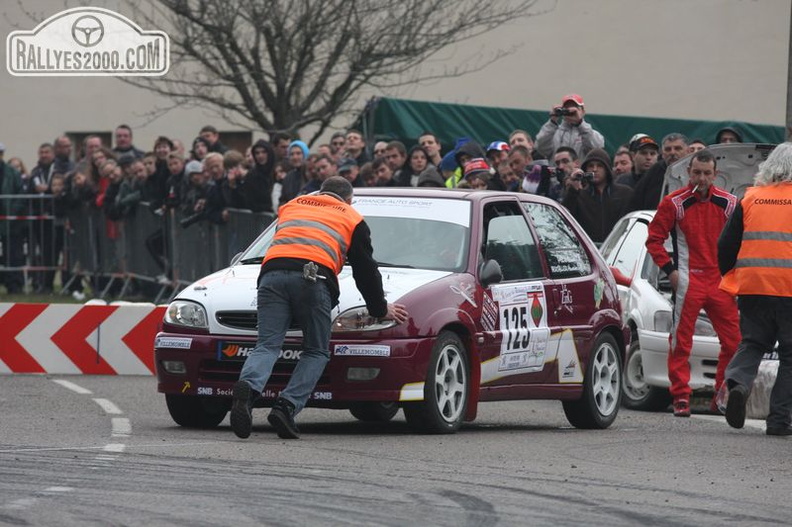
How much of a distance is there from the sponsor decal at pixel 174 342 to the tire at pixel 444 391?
145 centimetres

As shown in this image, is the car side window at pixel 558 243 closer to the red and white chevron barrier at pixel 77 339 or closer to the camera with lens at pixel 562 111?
the camera with lens at pixel 562 111

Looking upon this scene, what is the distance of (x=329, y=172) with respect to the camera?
60.3ft

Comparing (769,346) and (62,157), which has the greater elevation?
(62,157)

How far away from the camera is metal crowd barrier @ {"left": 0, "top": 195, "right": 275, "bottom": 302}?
2159 centimetres

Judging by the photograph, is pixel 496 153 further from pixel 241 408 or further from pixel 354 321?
pixel 241 408

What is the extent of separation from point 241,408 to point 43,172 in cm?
1795

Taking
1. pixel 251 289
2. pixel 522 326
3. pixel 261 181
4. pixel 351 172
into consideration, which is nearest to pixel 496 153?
pixel 351 172

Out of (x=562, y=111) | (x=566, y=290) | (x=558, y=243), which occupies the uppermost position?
(x=562, y=111)

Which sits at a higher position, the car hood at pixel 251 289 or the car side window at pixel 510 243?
the car side window at pixel 510 243

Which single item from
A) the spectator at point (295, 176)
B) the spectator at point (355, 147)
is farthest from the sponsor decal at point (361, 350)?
the spectator at point (355, 147)

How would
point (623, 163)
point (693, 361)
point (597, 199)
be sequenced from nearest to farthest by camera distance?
point (693, 361), point (597, 199), point (623, 163)

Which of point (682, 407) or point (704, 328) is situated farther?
point (704, 328)

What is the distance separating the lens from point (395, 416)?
13.5 metres

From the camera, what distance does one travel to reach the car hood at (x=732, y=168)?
1497 centimetres
